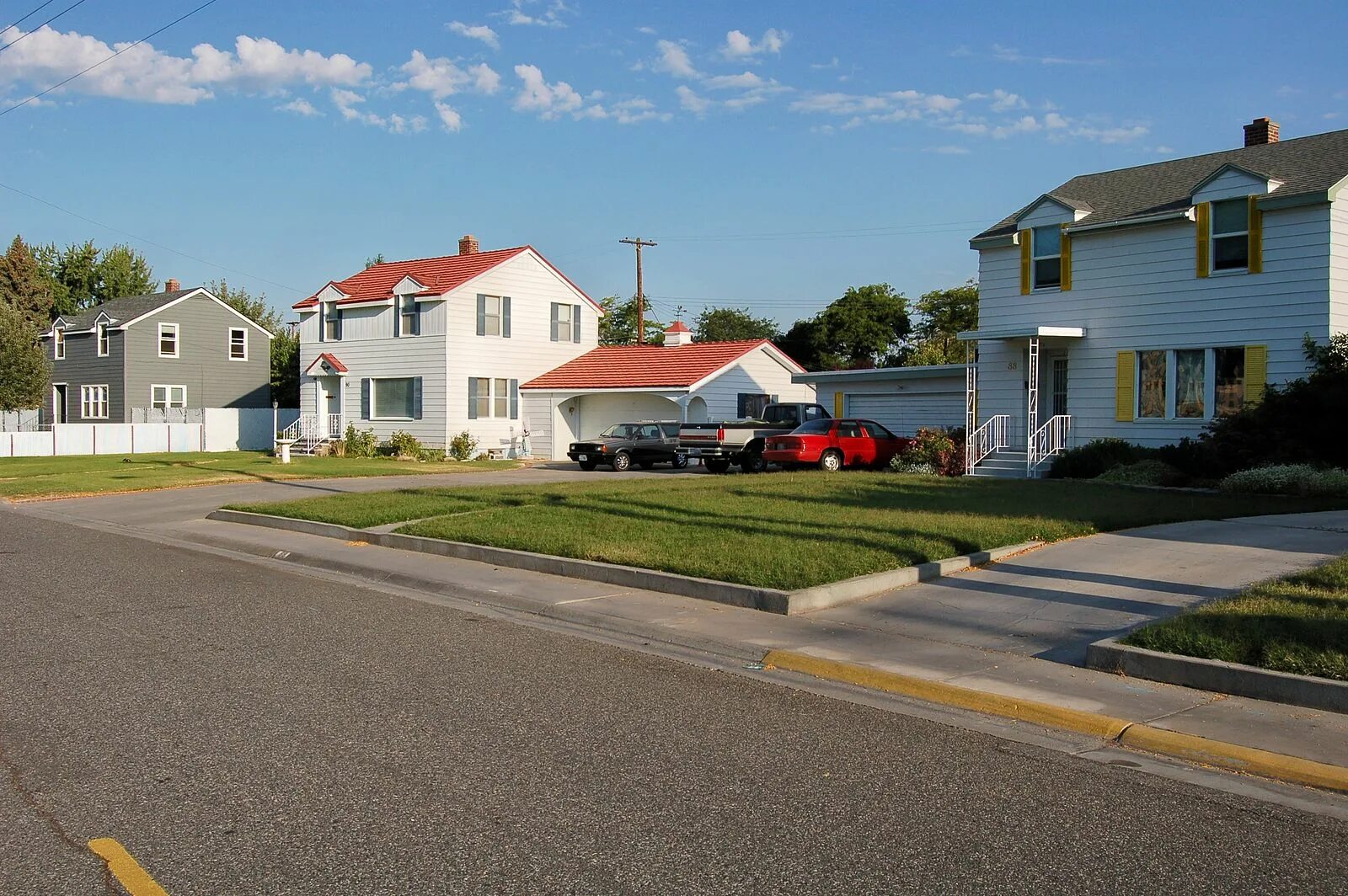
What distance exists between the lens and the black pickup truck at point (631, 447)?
109 ft

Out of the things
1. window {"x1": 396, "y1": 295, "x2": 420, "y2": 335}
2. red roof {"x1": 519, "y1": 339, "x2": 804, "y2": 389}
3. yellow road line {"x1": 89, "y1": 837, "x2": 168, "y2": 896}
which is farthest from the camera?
window {"x1": 396, "y1": 295, "x2": 420, "y2": 335}

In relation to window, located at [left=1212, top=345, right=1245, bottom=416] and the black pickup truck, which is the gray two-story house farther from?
window, located at [left=1212, top=345, right=1245, bottom=416]

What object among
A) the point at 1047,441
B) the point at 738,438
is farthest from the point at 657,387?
the point at 1047,441

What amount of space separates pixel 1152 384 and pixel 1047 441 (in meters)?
2.53

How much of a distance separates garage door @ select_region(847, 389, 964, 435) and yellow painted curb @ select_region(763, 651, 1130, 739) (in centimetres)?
2250

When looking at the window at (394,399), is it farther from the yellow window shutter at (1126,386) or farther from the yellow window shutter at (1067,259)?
the yellow window shutter at (1126,386)

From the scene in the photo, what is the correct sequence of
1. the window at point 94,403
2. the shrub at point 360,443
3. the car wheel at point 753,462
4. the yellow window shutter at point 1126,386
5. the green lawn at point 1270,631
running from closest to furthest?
the green lawn at point 1270,631
the yellow window shutter at point 1126,386
the car wheel at point 753,462
the shrub at point 360,443
the window at point 94,403

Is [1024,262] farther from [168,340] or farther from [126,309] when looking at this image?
[126,309]

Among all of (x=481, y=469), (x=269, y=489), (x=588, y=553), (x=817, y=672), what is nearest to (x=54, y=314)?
(x=481, y=469)

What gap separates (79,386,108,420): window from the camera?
50156 mm

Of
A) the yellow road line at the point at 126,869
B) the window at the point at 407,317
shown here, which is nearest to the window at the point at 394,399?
the window at the point at 407,317

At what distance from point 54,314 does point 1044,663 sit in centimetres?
7590

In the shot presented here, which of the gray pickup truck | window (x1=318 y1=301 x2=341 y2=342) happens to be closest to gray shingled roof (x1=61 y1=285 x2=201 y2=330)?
window (x1=318 y1=301 x2=341 y2=342)

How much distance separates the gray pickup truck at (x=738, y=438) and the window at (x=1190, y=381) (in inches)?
381
